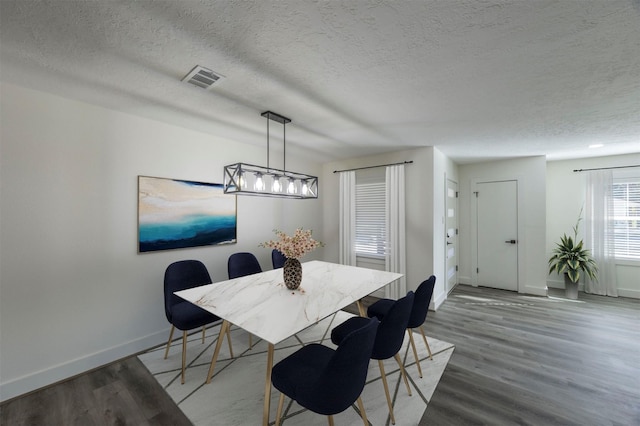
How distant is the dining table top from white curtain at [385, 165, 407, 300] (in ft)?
4.37

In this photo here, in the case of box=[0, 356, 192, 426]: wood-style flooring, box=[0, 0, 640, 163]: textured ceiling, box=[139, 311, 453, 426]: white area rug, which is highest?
box=[0, 0, 640, 163]: textured ceiling

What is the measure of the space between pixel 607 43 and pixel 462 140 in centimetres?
204

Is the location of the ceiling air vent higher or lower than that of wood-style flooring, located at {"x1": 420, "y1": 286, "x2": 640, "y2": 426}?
higher

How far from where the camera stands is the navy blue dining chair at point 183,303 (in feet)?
7.64

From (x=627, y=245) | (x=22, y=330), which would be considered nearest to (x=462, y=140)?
(x=627, y=245)

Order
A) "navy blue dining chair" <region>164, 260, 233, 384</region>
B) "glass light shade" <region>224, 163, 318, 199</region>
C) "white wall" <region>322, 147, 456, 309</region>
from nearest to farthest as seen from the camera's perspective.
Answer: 1. "glass light shade" <region>224, 163, 318, 199</region>
2. "navy blue dining chair" <region>164, 260, 233, 384</region>
3. "white wall" <region>322, 147, 456, 309</region>

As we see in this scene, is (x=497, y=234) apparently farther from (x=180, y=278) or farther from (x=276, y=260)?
(x=180, y=278)

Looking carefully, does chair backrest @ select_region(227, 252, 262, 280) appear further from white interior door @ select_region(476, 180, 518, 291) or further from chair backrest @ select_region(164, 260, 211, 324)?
white interior door @ select_region(476, 180, 518, 291)

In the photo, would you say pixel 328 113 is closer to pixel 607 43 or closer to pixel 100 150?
pixel 607 43

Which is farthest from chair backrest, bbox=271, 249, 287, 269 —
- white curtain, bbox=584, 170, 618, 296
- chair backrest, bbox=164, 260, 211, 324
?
white curtain, bbox=584, 170, 618, 296

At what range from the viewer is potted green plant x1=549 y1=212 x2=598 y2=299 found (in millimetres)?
4418

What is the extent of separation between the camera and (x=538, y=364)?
2.52 meters

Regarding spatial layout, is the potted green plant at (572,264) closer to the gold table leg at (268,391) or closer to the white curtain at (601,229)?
the white curtain at (601,229)

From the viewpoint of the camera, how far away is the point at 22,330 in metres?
2.12
